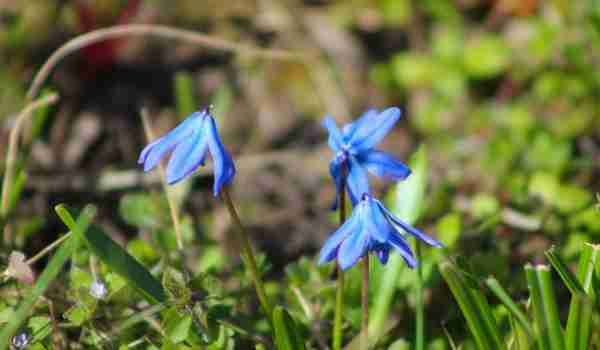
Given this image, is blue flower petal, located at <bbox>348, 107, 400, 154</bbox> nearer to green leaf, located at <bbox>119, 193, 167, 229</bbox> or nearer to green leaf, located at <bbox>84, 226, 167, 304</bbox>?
green leaf, located at <bbox>84, 226, 167, 304</bbox>

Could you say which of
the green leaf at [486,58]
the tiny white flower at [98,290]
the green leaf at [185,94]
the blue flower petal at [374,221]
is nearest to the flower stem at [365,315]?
the blue flower petal at [374,221]

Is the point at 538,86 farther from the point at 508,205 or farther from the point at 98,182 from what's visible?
the point at 98,182

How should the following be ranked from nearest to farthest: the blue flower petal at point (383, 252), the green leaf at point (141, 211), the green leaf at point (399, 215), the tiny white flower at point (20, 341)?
1. the blue flower petal at point (383, 252)
2. the tiny white flower at point (20, 341)
3. the green leaf at point (399, 215)
4. the green leaf at point (141, 211)

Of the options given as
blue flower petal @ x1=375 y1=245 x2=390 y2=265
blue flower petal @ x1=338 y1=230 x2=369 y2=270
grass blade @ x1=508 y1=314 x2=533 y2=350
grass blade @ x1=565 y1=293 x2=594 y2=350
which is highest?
blue flower petal @ x1=338 y1=230 x2=369 y2=270

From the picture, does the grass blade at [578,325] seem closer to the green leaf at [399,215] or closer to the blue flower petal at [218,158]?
the green leaf at [399,215]

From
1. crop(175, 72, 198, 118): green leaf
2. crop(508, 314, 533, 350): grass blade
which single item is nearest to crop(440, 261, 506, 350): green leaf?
crop(508, 314, 533, 350): grass blade

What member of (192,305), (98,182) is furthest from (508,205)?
(98,182)
